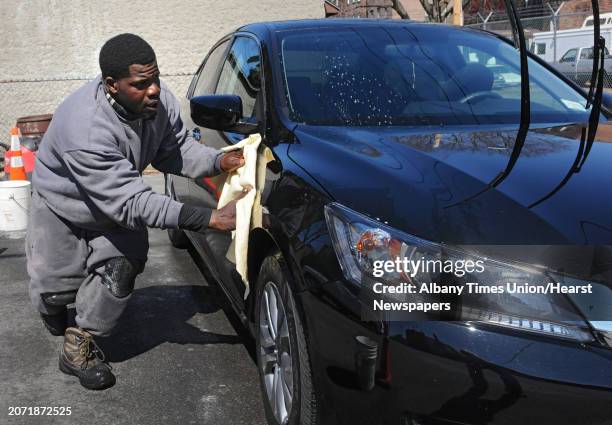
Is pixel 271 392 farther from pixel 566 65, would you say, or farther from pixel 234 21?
pixel 566 65

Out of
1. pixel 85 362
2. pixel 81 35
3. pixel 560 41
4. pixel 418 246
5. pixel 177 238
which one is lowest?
pixel 560 41

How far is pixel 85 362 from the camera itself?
3221 millimetres

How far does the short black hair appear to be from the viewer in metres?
2.76

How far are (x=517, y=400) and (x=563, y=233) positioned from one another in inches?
18.0

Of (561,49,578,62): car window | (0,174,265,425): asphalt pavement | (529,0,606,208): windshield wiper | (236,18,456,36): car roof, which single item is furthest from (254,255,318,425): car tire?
(561,49,578,62): car window

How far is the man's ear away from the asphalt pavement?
132 centimetres

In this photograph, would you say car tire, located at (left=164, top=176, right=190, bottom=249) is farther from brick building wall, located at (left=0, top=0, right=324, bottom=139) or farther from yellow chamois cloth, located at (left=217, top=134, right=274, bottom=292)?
brick building wall, located at (left=0, top=0, right=324, bottom=139)

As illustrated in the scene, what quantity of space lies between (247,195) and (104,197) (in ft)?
1.89

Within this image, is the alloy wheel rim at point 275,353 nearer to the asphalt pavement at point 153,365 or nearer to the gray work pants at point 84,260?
the asphalt pavement at point 153,365

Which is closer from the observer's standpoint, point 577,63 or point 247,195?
point 247,195

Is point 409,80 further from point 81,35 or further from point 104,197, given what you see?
point 81,35

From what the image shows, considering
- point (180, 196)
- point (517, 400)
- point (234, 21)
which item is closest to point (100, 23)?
point (234, 21)

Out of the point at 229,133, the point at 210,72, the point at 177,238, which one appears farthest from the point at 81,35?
the point at 229,133

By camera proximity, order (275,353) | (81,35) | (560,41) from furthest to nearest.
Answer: (560,41) → (81,35) → (275,353)
